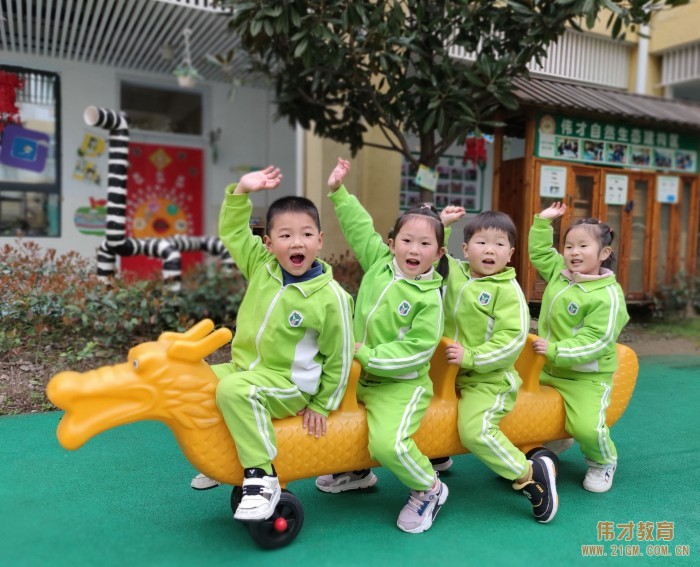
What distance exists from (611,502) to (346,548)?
1.22m

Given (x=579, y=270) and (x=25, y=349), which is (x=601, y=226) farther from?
(x=25, y=349)

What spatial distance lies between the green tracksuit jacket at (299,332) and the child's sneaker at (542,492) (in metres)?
0.87

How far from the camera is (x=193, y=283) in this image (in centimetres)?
507

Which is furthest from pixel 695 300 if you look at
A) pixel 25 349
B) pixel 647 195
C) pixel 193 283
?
pixel 25 349

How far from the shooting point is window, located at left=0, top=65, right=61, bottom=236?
19.8 ft

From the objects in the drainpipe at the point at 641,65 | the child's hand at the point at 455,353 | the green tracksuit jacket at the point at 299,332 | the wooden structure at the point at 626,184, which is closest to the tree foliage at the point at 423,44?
the wooden structure at the point at 626,184

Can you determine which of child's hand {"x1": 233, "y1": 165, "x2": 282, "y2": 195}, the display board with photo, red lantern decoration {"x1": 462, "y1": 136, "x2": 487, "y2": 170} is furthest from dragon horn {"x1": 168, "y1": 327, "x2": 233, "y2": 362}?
red lantern decoration {"x1": 462, "y1": 136, "x2": 487, "y2": 170}

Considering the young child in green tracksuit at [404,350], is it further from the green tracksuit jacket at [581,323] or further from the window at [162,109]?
the window at [162,109]

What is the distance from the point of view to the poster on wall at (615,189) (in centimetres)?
623

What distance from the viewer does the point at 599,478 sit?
261 cm

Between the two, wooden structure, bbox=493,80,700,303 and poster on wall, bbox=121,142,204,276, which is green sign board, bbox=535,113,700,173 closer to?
wooden structure, bbox=493,80,700,303

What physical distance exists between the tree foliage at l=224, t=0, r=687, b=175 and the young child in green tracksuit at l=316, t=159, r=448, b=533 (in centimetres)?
225

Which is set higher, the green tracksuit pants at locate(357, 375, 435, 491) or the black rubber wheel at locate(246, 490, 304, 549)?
the green tracksuit pants at locate(357, 375, 435, 491)

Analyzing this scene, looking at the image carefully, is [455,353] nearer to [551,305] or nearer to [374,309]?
[374,309]
